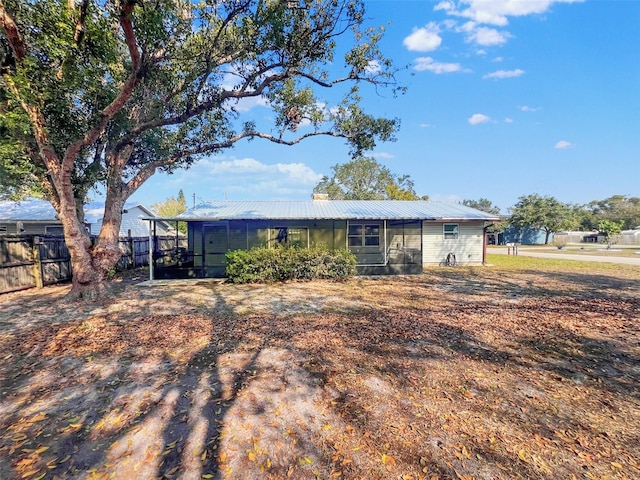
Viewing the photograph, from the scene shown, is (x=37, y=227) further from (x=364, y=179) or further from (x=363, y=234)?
(x=364, y=179)

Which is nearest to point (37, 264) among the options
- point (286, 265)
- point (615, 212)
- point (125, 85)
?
point (125, 85)

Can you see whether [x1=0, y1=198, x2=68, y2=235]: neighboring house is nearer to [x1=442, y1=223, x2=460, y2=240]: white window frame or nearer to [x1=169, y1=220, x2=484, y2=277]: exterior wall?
[x1=169, y1=220, x2=484, y2=277]: exterior wall

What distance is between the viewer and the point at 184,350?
15.7 ft

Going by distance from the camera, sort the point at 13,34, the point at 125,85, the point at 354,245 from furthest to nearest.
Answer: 1. the point at 354,245
2. the point at 125,85
3. the point at 13,34

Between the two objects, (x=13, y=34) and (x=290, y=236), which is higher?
(x=13, y=34)

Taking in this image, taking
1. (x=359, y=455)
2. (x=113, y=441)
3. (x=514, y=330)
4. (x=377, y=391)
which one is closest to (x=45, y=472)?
(x=113, y=441)

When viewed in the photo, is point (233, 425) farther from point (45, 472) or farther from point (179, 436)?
point (45, 472)

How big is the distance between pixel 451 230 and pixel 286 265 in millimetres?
9800

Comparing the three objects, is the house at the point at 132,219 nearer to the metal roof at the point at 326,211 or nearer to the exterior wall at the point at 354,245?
the metal roof at the point at 326,211

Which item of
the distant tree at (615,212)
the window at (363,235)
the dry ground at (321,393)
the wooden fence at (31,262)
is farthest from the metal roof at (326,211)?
the distant tree at (615,212)

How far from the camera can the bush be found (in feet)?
35.7

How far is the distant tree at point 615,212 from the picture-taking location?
5116 centimetres

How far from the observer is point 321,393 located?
3.47 meters

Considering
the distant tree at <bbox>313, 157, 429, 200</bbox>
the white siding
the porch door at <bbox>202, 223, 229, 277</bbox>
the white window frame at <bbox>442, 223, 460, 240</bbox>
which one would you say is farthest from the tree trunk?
the distant tree at <bbox>313, 157, 429, 200</bbox>
